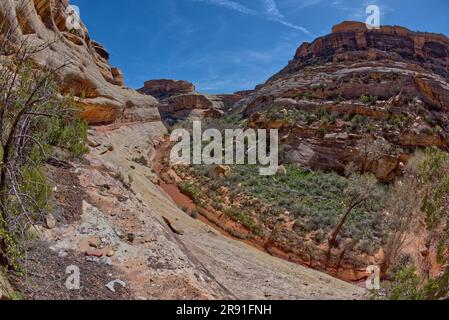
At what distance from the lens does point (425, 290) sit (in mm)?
4336

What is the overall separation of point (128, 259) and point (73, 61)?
41.4 feet

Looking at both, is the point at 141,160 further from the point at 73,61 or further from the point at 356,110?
the point at 356,110

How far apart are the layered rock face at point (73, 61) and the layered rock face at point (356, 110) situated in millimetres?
11205

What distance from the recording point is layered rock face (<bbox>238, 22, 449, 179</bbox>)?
73.2ft

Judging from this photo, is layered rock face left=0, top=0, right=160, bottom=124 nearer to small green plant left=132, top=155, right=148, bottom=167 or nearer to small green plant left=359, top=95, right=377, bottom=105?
small green plant left=132, top=155, right=148, bottom=167

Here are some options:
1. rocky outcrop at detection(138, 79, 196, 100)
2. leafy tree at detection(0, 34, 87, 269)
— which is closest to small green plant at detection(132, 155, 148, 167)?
leafy tree at detection(0, 34, 87, 269)

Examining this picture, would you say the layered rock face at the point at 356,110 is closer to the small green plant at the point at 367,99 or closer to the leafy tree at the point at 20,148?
the small green plant at the point at 367,99

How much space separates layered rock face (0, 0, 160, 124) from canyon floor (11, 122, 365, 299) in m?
3.51

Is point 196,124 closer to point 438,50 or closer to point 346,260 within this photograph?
point 346,260

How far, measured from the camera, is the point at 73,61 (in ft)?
49.7

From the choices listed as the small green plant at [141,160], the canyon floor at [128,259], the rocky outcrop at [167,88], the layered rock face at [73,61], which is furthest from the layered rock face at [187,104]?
the canyon floor at [128,259]

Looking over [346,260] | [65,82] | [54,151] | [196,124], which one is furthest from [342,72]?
[54,151]

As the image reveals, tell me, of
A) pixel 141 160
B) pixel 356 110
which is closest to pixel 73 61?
pixel 141 160
